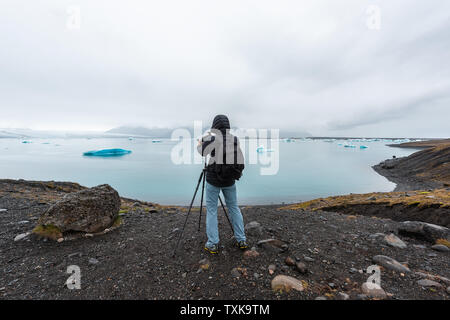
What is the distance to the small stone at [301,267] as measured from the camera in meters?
2.99

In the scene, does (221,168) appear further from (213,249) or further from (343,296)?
(343,296)

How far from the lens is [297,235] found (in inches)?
174

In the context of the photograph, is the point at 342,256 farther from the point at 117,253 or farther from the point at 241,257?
the point at 117,253

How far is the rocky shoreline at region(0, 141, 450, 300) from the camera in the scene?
2615mm

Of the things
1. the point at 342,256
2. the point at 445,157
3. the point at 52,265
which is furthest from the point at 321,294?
the point at 445,157

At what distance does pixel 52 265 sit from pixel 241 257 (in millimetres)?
3407

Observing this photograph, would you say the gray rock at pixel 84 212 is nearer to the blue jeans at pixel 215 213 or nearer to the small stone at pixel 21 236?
the small stone at pixel 21 236

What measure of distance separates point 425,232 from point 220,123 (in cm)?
529

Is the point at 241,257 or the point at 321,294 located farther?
the point at 241,257

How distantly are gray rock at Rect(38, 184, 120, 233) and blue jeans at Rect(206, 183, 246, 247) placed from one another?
2.97 m

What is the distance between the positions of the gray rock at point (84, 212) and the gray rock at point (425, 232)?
746 centimetres

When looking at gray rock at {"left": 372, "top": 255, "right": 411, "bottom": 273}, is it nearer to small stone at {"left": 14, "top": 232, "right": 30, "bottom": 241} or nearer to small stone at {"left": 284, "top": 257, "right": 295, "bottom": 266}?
small stone at {"left": 284, "top": 257, "right": 295, "bottom": 266}

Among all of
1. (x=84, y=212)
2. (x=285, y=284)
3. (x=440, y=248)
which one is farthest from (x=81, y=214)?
(x=440, y=248)
